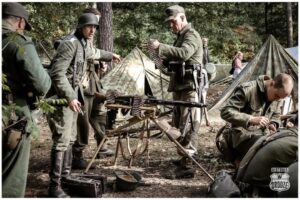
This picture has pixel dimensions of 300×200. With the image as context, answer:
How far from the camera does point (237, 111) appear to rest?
14.6 ft

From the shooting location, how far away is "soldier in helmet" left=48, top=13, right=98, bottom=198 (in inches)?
165

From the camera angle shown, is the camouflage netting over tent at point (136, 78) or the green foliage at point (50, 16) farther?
the green foliage at point (50, 16)

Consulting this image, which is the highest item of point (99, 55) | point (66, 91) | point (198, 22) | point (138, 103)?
point (198, 22)

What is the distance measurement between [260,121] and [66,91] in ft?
5.98

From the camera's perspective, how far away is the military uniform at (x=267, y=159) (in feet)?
12.6

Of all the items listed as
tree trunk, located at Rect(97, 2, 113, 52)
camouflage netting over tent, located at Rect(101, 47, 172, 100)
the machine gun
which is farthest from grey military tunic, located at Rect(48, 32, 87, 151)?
tree trunk, located at Rect(97, 2, 113, 52)

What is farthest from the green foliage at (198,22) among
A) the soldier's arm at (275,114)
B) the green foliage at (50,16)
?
the soldier's arm at (275,114)

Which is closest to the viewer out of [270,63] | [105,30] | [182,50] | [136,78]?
[182,50]

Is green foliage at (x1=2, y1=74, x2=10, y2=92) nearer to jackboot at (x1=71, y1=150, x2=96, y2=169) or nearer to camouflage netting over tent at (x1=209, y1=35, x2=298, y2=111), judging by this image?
jackboot at (x1=71, y1=150, x2=96, y2=169)

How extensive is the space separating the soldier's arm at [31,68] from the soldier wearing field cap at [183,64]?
185cm

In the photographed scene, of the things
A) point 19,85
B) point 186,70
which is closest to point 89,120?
point 186,70

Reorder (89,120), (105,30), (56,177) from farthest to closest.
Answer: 1. (105,30)
2. (89,120)
3. (56,177)

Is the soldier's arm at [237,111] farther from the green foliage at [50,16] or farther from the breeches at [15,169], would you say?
the green foliage at [50,16]

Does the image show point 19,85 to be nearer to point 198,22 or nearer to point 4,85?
point 4,85
